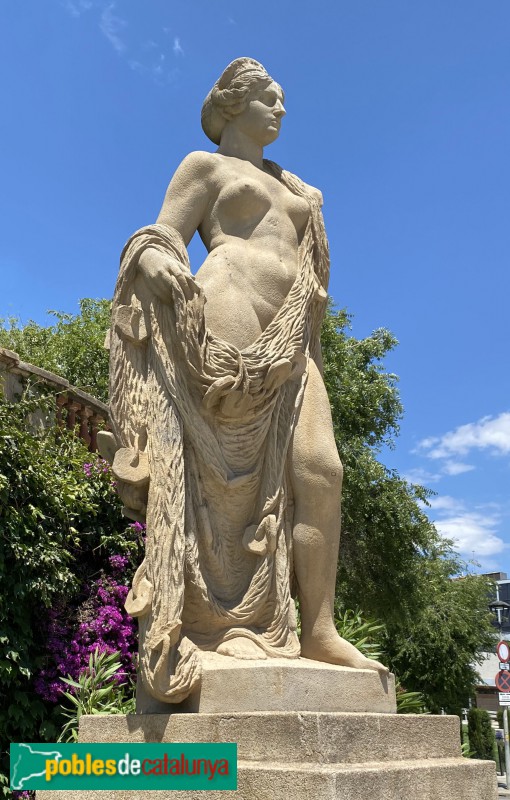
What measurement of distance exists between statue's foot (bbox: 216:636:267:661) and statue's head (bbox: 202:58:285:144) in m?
2.57

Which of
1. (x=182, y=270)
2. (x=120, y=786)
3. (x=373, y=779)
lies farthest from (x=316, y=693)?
(x=182, y=270)

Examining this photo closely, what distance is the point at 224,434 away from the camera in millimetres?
3754

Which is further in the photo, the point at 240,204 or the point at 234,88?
the point at 234,88

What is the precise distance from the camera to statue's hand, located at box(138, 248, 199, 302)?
375cm

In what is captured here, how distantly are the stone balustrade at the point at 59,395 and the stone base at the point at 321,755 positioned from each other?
5.10 metres

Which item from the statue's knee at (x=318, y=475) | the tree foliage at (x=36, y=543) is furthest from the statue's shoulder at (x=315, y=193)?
the tree foliage at (x=36, y=543)

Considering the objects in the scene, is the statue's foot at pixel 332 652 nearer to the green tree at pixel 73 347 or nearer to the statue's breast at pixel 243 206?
the statue's breast at pixel 243 206

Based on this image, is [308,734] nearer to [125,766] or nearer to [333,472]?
[125,766]

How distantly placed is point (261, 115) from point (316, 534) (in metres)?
2.18

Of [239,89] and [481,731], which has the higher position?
[239,89]

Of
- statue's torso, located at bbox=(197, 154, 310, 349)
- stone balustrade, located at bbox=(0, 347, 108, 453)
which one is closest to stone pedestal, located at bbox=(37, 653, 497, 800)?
statue's torso, located at bbox=(197, 154, 310, 349)

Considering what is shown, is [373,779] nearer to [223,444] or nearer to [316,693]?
[316,693]

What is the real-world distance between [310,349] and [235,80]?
146cm

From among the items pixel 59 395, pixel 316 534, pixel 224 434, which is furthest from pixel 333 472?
pixel 59 395
